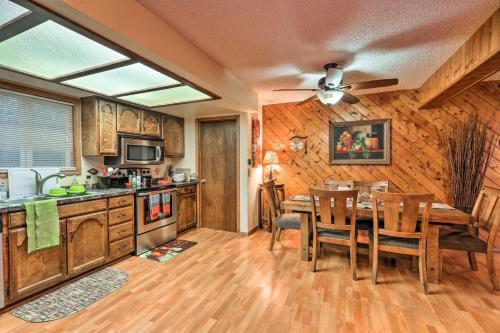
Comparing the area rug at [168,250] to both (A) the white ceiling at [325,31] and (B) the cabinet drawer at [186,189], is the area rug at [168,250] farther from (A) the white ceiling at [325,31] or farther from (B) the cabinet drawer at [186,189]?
(A) the white ceiling at [325,31]

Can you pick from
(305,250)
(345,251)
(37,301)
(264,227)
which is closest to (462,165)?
(345,251)

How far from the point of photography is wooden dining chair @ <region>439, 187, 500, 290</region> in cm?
230

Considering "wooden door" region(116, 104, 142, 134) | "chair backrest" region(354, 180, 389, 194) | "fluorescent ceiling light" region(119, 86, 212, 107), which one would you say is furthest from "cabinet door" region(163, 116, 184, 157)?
"chair backrest" region(354, 180, 389, 194)

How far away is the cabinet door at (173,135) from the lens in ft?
13.8

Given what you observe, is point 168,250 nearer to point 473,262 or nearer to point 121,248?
point 121,248

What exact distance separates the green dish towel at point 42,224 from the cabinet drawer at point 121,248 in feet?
2.23

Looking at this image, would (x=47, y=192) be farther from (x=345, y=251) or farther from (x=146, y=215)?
(x=345, y=251)

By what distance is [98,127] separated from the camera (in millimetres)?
3102

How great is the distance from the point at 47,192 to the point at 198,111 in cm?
228

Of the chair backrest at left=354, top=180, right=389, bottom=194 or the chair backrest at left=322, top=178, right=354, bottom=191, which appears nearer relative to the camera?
the chair backrest at left=354, top=180, right=389, bottom=194

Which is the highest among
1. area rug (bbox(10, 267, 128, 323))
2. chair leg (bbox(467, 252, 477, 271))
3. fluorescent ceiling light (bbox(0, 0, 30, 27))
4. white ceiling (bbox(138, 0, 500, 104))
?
white ceiling (bbox(138, 0, 500, 104))

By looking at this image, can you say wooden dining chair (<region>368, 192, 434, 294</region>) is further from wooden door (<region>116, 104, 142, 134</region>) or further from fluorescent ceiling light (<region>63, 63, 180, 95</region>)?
wooden door (<region>116, 104, 142, 134</region>)

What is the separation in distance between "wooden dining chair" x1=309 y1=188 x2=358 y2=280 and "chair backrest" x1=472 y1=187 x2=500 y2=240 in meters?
1.21

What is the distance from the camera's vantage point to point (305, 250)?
302cm
